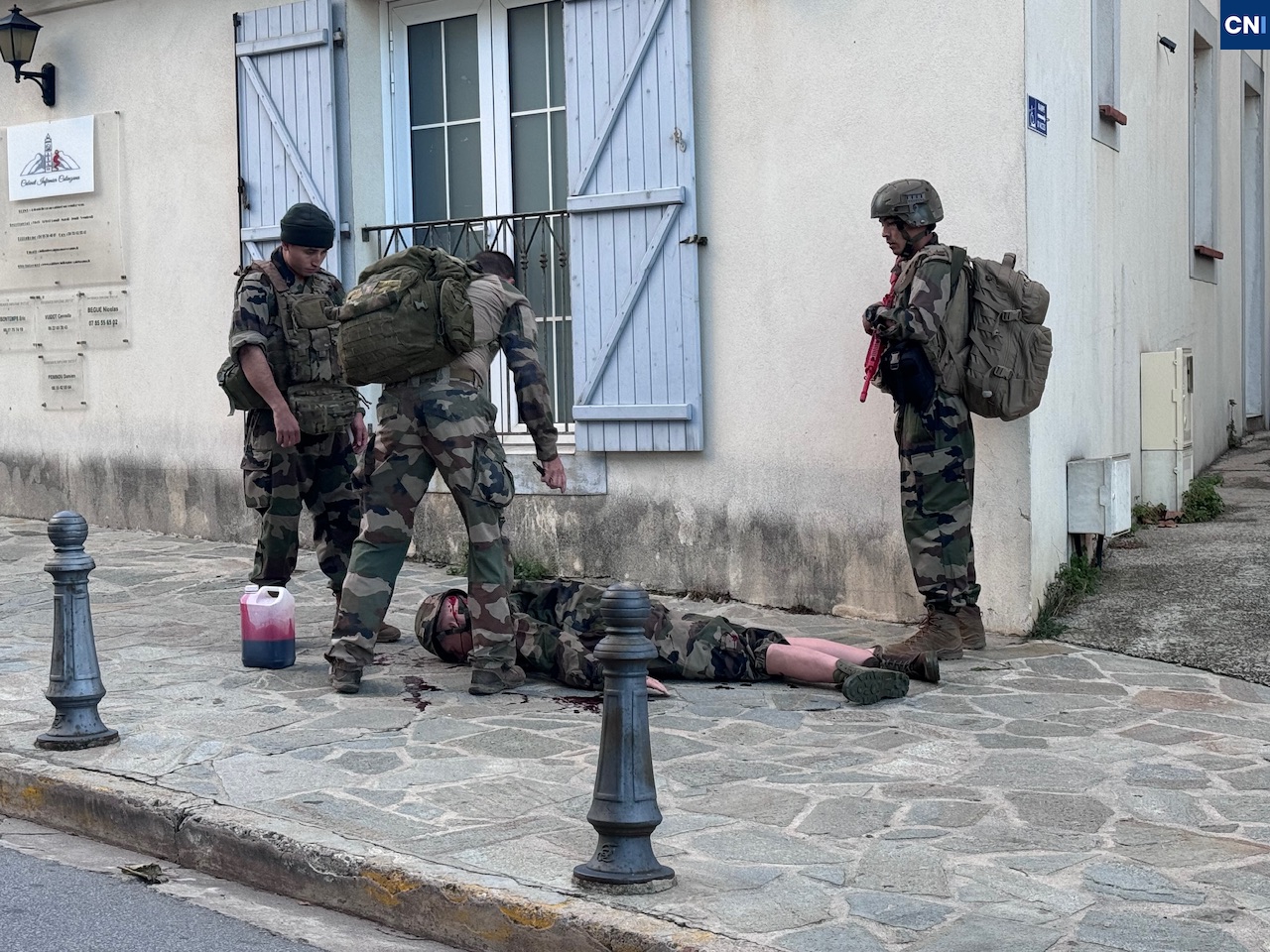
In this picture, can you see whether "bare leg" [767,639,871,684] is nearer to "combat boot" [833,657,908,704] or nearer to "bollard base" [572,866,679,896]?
"combat boot" [833,657,908,704]

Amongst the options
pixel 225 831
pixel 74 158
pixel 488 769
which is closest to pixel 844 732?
pixel 488 769

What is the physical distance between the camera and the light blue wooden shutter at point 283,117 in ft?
30.5

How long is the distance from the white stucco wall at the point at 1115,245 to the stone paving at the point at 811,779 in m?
1.36

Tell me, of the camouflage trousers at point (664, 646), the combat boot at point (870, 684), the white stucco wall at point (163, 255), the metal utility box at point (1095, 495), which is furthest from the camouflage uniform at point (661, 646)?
the white stucco wall at point (163, 255)

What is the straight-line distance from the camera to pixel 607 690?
393 centimetres

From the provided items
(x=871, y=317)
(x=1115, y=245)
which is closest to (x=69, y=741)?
(x=871, y=317)

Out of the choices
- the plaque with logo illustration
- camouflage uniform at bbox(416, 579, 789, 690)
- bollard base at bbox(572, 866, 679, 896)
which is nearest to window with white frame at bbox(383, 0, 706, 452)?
camouflage uniform at bbox(416, 579, 789, 690)

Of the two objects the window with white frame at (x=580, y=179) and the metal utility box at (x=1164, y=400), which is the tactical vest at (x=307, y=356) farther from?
the metal utility box at (x=1164, y=400)

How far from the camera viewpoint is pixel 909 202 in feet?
21.2

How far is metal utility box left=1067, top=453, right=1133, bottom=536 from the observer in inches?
295

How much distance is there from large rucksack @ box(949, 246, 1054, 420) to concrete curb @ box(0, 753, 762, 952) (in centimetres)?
347

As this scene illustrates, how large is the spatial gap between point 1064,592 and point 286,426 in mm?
3716

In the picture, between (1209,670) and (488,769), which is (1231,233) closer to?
(1209,670)

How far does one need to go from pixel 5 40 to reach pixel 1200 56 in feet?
27.7
